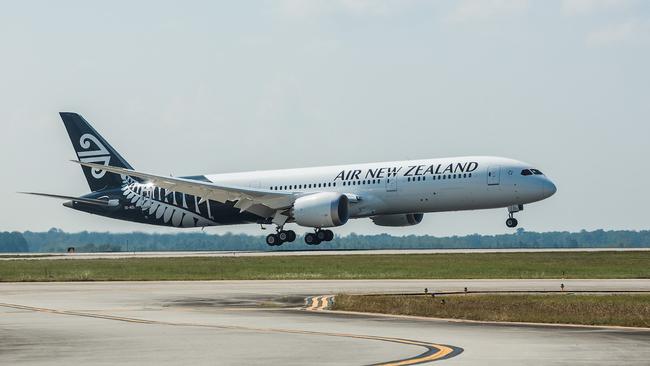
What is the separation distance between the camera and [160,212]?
76.7 metres

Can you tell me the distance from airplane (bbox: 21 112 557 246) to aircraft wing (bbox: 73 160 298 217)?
6cm

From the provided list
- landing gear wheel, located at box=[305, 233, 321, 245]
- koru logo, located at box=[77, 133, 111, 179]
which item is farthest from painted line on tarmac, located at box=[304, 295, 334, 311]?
koru logo, located at box=[77, 133, 111, 179]

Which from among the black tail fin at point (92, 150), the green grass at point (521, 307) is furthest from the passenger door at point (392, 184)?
the green grass at point (521, 307)

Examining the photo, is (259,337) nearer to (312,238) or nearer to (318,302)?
(318,302)

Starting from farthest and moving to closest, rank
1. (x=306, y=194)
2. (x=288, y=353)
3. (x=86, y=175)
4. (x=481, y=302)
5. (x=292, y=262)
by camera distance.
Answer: (x=86, y=175) < (x=306, y=194) < (x=292, y=262) < (x=481, y=302) < (x=288, y=353)

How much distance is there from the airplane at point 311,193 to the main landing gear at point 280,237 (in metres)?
0.06

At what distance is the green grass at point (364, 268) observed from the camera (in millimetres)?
44938

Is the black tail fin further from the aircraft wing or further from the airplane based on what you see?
the aircraft wing

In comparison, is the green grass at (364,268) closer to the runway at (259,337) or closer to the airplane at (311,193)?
the airplane at (311,193)

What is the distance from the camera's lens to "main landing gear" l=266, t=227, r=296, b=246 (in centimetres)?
7144

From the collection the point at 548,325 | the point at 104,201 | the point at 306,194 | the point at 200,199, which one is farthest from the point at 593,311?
the point at 104,201

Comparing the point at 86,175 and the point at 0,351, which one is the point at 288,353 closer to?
the point at 0,351

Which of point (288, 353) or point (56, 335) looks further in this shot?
point (56, 335)

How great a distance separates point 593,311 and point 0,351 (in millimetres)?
12551
